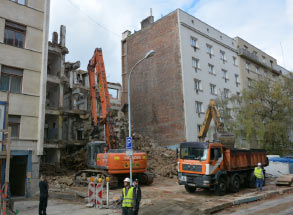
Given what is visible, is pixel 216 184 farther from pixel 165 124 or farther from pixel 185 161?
pixel 165 124

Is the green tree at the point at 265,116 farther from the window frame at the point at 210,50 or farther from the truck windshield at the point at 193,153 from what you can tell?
the truck windshield at the point at 193,153

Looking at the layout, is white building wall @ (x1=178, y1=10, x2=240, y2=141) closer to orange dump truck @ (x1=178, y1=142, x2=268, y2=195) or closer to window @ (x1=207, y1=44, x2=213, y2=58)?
window @ (x1=207, y1=44, x2=213, y2=58)

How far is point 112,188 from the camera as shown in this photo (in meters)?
17.5

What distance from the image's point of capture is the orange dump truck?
14930 mm

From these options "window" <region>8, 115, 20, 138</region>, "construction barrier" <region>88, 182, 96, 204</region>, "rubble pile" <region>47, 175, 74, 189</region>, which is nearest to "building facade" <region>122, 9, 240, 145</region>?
"rubble pile" <region>47, 175, 74, 189</region>

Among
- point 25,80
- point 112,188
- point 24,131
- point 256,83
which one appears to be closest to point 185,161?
point 112,188

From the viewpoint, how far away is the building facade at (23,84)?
667 inches

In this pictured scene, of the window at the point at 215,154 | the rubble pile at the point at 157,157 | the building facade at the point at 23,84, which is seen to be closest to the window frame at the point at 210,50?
the rubble pile at the point at 157,157

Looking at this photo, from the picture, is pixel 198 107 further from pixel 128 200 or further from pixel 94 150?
pixel 128 200

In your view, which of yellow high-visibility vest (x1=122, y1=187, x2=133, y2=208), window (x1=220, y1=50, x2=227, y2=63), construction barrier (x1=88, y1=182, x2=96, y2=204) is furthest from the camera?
window (x1=220, y1=50, x2=227, y2=63)

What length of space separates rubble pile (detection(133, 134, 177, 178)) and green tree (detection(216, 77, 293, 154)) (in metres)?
7.65

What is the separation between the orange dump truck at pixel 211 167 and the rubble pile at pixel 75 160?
11586 mm

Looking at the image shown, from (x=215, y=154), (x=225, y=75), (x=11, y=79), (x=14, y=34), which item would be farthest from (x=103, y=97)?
(x=225, y=75)

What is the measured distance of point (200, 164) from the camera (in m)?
15.1
